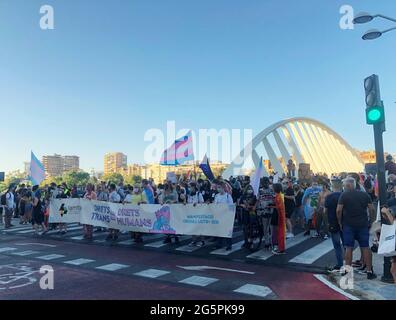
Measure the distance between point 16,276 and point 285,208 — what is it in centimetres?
806

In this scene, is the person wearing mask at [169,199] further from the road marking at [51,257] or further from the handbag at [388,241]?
the handbag at [388,241]

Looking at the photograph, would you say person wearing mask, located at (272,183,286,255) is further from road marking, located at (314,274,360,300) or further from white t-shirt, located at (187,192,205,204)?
white t-shirt, located at (187,192,205,204)

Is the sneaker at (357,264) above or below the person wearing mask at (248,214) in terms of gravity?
below

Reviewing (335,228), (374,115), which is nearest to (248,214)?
(335,228)

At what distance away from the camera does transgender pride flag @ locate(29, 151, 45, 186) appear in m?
14.9

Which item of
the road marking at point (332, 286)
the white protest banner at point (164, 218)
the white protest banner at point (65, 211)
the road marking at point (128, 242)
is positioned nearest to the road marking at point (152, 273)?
the white protest banner at point (164, 218)

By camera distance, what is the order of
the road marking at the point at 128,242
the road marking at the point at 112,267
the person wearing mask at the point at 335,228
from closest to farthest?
1. the person wearing mask at the point at 335,228
2. the road marking at the point at 112,267
3. the road marking at the point at 128,242

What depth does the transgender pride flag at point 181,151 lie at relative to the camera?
59.6ft

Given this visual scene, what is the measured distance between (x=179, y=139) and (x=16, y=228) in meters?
8.54

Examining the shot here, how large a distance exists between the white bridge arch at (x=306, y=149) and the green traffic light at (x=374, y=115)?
127ft

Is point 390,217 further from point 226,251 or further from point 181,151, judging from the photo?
point 181,151

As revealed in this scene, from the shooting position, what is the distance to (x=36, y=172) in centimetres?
1497

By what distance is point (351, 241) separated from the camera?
23.6 ft
